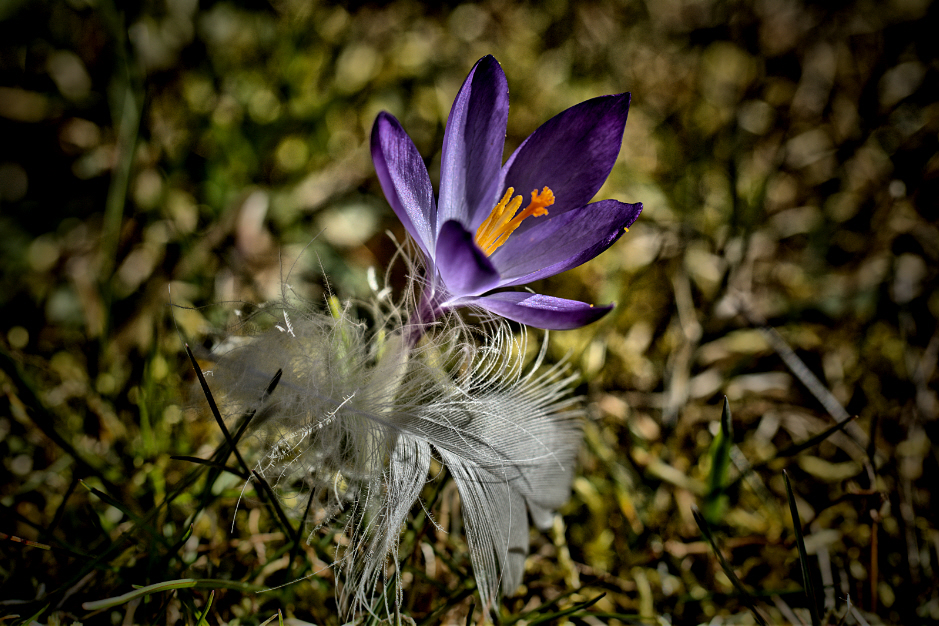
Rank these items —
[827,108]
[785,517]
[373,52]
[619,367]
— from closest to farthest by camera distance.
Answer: [785,517], [619,367], [373,52], [827,108]

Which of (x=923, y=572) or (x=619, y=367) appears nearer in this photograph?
(x=923, y=572)

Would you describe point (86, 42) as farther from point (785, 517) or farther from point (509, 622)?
point (785, 517)

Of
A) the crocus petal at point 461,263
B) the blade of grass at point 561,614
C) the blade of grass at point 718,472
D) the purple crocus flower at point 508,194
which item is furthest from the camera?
the blade of grass at point 718,472

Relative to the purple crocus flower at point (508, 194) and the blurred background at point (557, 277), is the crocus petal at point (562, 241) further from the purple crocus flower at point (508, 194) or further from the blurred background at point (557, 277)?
the blurred background at point (557, 277)

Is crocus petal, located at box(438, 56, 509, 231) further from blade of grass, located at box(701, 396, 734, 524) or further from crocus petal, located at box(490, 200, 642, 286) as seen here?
blade of grass, located at box(701, 396, 734, 524)

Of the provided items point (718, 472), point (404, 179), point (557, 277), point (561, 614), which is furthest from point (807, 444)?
point (404, 179)

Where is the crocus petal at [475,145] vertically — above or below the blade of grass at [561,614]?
above

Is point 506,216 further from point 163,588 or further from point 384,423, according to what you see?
point 163,588

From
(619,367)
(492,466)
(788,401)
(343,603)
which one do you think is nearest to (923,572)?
(788,401)

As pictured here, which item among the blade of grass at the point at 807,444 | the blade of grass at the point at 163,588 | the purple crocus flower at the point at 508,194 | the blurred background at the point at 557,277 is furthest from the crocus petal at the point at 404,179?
the blade of grass at the point at 807,444
